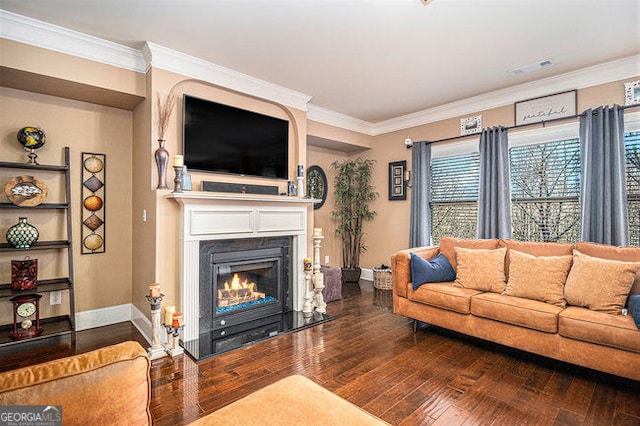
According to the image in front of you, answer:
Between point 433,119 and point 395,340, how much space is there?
320cm

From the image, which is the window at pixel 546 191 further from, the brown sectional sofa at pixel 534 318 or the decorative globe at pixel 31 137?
the decorative globe at pixel 31 137

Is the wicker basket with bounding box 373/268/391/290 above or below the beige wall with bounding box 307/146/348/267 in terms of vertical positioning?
below

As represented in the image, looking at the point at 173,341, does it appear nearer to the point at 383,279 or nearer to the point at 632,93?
the point at 383,279

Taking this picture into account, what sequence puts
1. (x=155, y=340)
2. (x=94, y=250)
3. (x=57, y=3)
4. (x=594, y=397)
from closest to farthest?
1. (x=594, y=397)
2. (x=57, y=3)
3. (x=155, y=340)
4. (x=94, y=250)

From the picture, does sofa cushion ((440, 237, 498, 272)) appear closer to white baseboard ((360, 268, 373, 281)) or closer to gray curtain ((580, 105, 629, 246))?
gray curtain ((580, 105, 629, 246))

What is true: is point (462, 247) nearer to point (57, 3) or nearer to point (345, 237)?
point (345, 237)

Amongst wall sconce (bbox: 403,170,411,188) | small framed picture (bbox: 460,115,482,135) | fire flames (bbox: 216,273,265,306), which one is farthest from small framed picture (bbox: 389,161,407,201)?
fire flames (bbox: 216,273,265,306)

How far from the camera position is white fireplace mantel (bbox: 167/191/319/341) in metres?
2.88

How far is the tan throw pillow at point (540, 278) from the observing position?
2555 millimetres

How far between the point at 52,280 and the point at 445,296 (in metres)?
3.72

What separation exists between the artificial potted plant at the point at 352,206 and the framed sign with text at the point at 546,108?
227 centimetres

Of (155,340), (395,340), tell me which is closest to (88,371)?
(155,340)

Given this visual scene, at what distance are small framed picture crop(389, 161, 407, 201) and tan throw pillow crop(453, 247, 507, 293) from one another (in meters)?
2.00

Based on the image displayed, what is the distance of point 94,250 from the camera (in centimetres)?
329
